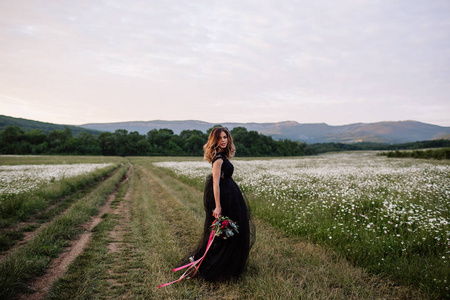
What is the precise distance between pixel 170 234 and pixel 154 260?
5.20ft

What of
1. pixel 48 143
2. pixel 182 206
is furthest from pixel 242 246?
pixel 48 143

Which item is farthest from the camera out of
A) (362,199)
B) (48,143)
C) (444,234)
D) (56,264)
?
(48,143)

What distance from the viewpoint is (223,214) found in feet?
14.8

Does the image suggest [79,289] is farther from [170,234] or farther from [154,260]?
[170,234]

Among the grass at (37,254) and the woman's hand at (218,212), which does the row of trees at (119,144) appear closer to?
the grass at (37,254)

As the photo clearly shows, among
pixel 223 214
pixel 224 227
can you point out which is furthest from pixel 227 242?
pixel 223 214

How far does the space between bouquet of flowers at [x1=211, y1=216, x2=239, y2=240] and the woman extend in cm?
19

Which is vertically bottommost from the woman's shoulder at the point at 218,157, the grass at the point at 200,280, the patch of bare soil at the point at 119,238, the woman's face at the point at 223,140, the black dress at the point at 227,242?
the patch of bare soil at the point at 119,238

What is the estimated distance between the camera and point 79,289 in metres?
3.85

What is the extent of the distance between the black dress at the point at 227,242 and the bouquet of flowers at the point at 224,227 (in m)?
0.22

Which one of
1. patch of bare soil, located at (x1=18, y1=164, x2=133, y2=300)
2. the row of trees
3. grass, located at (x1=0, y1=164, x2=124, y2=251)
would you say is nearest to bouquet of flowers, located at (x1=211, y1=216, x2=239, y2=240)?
patch of bare soil, located at (x1=18, y1=164, x2=133, y2=300)

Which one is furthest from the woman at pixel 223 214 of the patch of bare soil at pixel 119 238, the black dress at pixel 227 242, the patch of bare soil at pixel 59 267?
the patch of bare soil at pixel 59 267

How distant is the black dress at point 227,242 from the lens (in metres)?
4.34

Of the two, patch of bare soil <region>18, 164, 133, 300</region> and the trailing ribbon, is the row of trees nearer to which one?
patch of bare soil <region>18, 164, 133, 300</region>
